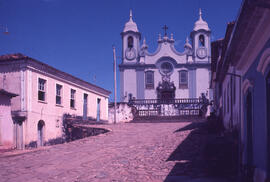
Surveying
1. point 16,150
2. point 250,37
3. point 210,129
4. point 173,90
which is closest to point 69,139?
point 16,150

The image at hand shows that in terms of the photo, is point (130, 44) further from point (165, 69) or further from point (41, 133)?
point (41, 133)

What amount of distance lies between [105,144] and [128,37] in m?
26.2

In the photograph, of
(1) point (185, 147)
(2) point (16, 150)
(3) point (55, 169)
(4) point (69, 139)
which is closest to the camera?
(3) point (55, 169)

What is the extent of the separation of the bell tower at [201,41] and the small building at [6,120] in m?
26.3

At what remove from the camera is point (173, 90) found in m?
35.5

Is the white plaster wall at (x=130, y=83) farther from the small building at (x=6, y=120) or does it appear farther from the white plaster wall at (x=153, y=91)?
the small building at (x=6, y=120)

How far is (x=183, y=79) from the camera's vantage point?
3575 centimetres

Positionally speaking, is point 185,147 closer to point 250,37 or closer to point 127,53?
point 250,37

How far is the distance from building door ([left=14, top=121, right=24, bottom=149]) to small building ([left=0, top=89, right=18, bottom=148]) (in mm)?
261

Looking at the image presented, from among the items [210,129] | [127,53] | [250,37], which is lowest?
[210,129]

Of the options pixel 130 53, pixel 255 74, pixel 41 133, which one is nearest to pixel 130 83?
pixel 130 53

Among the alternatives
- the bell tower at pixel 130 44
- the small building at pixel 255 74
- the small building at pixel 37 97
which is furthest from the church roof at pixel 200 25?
the small building at pixel 255 74

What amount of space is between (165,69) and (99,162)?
92.3 ft

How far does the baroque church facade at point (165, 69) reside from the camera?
35.3 metres
